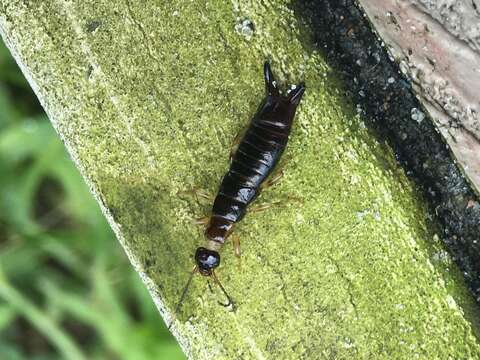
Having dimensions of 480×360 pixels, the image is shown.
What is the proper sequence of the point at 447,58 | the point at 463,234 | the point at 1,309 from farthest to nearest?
1. the point at 1,309
2. the point at 463,234
3. the point at 447,58

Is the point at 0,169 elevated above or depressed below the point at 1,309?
above

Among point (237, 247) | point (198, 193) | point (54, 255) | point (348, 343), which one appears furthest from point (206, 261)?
point (54, 255)

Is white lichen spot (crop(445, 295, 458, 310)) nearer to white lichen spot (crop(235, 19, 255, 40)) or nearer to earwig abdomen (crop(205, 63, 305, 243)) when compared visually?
earwig abdomen (crop(205, 63, 305, 243))

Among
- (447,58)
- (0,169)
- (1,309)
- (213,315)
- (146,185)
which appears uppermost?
(447,58)

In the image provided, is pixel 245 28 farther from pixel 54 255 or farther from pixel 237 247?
pixel 54 255

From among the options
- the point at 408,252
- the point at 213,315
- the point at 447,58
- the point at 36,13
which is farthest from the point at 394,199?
the point at 36,13

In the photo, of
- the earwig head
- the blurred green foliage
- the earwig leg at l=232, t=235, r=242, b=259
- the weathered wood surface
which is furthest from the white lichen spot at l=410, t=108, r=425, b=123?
the blurred green foliage

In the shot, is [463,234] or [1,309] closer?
[463,234]

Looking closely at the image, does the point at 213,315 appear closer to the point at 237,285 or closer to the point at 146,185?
the point at 237,285
